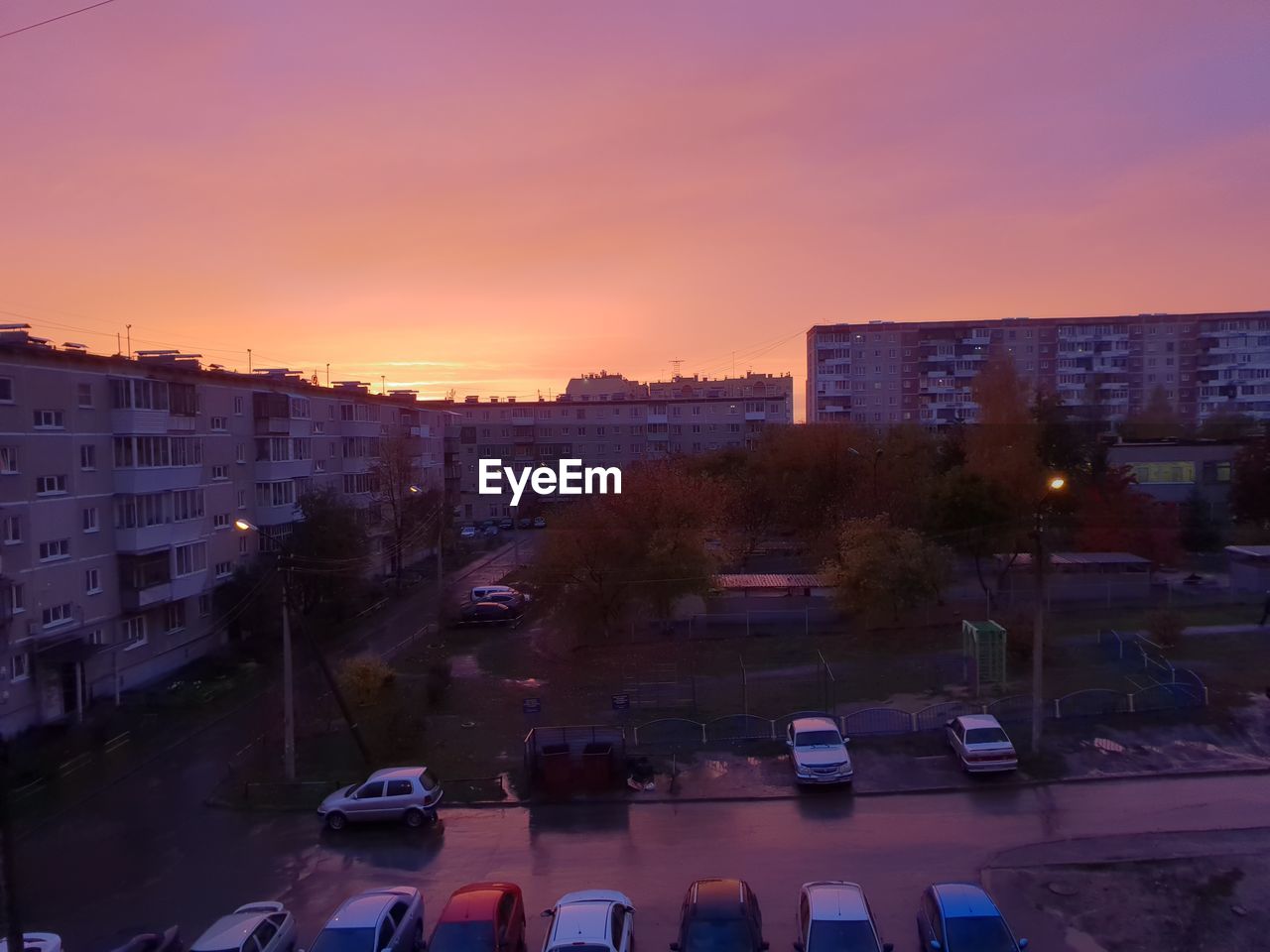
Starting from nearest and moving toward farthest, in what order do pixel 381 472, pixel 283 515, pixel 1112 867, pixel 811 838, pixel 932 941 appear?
pixel 932 941, pixel 1112 867, pixel 811 838, pixel 283 515, pixel 381 472

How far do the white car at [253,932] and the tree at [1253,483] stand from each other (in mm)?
34981

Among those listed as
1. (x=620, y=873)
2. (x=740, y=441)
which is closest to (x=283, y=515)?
(x=620, y=873)

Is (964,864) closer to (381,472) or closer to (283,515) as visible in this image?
(283,515)

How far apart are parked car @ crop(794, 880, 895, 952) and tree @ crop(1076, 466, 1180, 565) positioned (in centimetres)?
2315

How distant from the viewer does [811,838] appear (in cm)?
1116

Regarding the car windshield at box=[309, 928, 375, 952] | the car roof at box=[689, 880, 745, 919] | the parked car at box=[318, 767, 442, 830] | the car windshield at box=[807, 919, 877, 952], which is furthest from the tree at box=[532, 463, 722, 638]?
the car windshield at box=[807, 919, 877, 952]

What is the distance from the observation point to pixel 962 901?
7562mm

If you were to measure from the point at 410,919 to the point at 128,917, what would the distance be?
398cm

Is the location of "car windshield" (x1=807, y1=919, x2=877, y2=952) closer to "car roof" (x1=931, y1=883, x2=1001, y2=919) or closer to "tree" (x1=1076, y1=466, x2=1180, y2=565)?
"car roof" (x1=931, y1=883, x2=1001, y2=919)

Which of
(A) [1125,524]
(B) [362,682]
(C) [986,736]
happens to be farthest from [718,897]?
(A) [1125,524]

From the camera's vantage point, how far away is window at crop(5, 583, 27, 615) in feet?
53.6

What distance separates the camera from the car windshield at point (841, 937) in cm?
715

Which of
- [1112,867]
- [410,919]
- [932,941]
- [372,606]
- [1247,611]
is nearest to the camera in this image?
[932,941]

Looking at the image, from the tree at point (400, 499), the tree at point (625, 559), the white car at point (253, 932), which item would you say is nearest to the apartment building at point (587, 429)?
the tree at point (400, 499)
